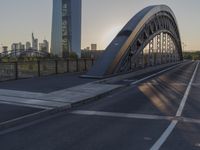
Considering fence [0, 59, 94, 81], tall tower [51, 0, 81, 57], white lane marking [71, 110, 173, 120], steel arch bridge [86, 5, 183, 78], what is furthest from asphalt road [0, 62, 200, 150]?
tall tower [51, 0, 81, 57]

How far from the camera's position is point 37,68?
24047 mm

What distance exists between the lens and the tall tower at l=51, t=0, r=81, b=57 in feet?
314

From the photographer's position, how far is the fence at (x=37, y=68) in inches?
823

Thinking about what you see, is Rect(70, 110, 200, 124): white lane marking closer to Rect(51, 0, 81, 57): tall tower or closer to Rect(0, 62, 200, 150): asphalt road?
Rect(0, 62, 200, 150): asphalt road

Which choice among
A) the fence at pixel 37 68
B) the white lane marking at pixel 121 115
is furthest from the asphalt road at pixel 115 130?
the fence at pixel 37 68

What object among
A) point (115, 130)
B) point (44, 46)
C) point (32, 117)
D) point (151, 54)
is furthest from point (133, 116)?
point (44, 46)

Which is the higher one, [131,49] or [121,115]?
[131,49]

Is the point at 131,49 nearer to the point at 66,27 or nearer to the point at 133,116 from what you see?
the point at 133,116

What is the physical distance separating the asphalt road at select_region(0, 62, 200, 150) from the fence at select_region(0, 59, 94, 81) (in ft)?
31.0

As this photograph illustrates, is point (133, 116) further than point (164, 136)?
Yes

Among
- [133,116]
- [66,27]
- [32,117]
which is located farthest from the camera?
[66,27]

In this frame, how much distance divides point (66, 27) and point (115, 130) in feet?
296

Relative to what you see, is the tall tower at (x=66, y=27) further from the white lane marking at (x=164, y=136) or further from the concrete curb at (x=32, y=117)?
the white lane marking at (x=164, y=136)

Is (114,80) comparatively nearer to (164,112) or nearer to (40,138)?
(164,112)
